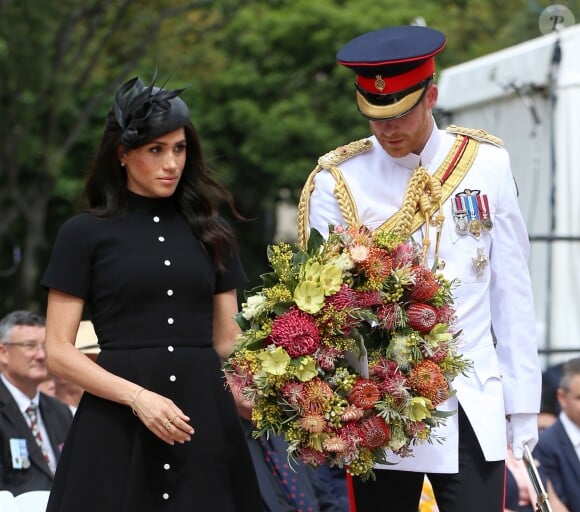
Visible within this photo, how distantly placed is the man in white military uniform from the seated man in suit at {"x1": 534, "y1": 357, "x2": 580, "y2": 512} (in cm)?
304

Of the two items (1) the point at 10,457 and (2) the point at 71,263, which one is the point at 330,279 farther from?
(1) the point at 10,457

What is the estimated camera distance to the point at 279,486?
6344mm

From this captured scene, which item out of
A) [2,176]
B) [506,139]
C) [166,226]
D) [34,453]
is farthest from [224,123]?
[166,226]

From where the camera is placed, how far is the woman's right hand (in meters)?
3.87

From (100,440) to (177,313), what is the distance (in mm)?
466

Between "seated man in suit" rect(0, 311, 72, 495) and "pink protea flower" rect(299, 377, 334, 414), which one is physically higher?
"pink protea flower" rect(299, 377, 334, 414)

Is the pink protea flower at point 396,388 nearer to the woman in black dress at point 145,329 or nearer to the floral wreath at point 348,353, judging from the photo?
the floral wreath at point 348,353

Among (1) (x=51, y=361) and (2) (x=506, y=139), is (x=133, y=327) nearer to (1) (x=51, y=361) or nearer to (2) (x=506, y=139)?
(1) (x=51, y=361)

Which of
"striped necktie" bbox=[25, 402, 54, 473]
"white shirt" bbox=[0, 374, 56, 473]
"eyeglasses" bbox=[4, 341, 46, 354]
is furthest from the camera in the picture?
"eyeglasses" bbox=[4, 341, 46, 354]

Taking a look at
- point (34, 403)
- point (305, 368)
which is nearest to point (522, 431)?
point (305, 368)

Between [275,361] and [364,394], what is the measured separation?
27 centimetres

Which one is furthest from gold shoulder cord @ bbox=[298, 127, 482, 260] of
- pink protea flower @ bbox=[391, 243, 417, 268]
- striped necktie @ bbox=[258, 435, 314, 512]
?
striped necktie @ bbox=[258, 435, 314, 512]

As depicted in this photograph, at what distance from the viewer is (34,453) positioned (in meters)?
7.09

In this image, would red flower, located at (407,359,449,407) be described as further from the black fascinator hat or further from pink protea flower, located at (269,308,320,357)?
the black fascinator hat
